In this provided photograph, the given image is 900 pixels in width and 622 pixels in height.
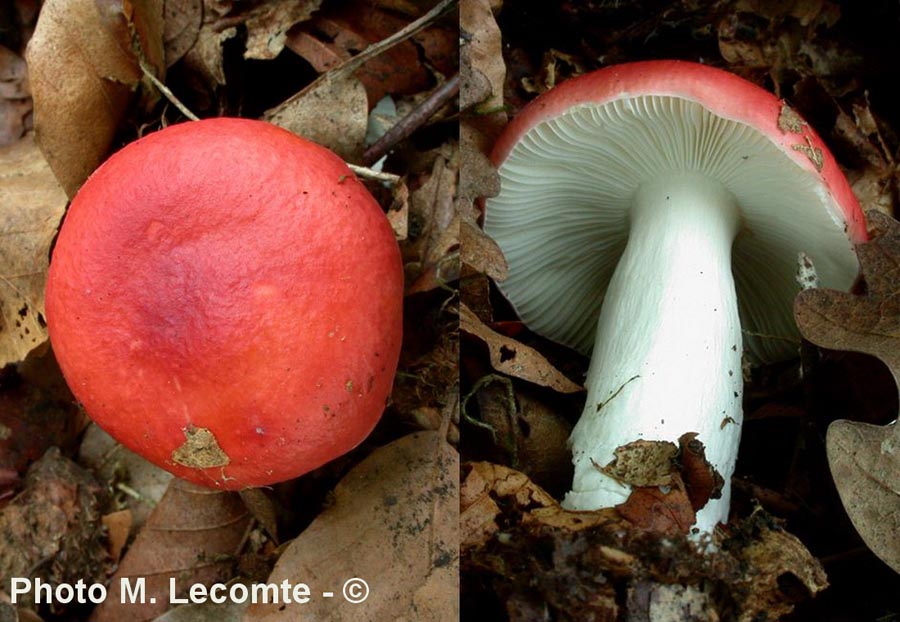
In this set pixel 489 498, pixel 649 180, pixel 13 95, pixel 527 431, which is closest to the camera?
pixel 489 498

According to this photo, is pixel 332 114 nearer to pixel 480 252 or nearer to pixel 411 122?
pixel 411 122

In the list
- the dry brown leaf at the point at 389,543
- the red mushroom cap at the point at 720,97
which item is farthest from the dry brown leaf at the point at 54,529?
the red mushroom cap at the point at 720,97

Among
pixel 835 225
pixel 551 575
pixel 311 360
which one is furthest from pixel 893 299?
pixel 311 360

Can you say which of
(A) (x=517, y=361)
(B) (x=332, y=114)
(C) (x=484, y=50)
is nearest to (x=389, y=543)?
(A) (x=517, y=361)

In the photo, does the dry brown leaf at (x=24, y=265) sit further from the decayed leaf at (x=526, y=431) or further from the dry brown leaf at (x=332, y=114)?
the decayed leaf at (x=526, y=431)

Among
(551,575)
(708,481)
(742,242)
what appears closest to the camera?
(551,575)

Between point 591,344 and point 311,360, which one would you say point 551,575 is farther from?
point 591,344
